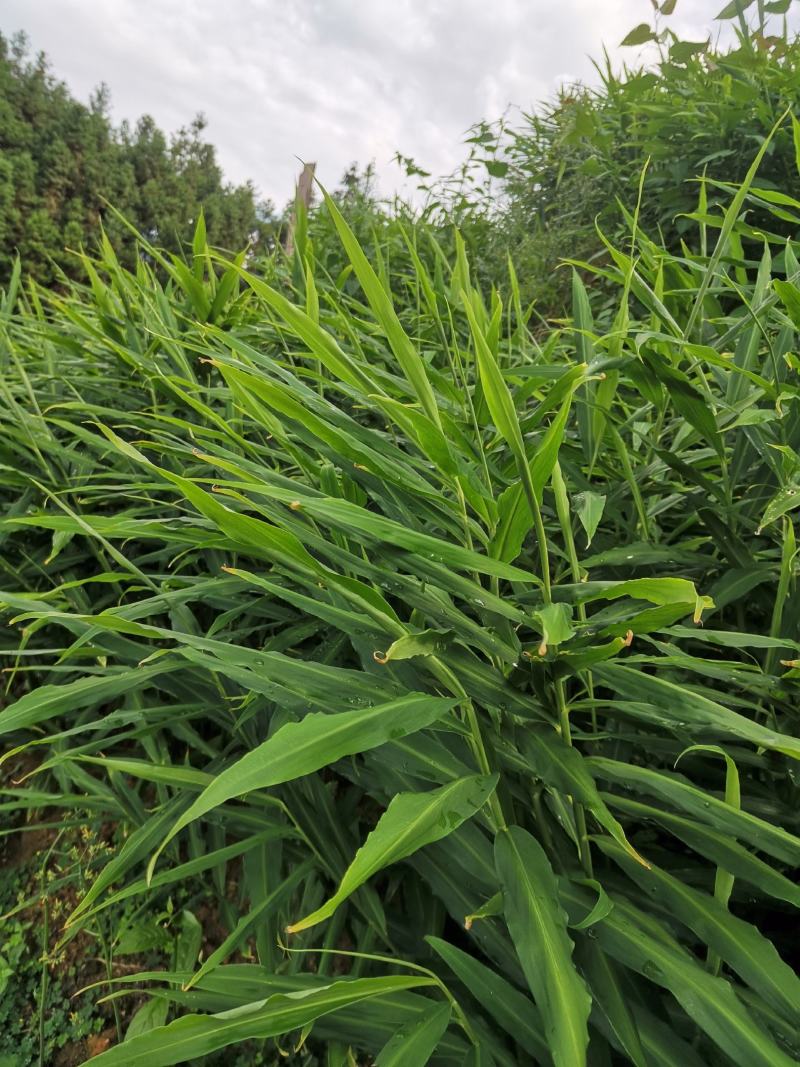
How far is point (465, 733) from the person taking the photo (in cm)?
53

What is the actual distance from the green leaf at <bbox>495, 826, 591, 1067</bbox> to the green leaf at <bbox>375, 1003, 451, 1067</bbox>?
0.10m

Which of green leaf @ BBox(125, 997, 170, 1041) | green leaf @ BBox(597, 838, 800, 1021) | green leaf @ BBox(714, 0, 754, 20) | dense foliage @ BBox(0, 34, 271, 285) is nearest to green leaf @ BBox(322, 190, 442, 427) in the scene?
green leaf @ BBox(597, 838, 800, 1021)

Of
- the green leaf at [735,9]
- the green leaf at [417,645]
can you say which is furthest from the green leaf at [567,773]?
the green leaf at [735,9]

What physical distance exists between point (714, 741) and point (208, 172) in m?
14.9

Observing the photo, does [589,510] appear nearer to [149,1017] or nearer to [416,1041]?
[416,1041]

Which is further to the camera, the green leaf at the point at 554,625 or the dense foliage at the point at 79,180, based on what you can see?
the dense foliage at the point at 79,180

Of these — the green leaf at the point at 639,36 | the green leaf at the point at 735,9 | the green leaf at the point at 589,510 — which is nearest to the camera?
the green leaf at the point at 589,510

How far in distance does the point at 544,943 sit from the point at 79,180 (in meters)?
12.1

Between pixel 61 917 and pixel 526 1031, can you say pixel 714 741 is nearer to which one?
pixel 526 1031

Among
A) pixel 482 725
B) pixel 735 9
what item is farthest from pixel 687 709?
pixel 735 9

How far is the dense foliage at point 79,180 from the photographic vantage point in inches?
326

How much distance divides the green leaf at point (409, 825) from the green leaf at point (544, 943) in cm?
6

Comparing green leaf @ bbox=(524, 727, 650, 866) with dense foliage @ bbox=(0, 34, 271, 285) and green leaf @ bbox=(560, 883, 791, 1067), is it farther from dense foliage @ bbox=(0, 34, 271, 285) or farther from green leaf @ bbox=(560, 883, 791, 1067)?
dense foliage @ bbox=(0, 34, 271, 285)

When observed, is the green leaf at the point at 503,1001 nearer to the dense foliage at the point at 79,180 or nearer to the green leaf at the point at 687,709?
the green leaf at the point at 687,709
